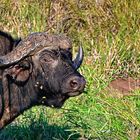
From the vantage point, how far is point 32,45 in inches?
262

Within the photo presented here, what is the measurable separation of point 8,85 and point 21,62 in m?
0.24

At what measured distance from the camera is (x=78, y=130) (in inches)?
278

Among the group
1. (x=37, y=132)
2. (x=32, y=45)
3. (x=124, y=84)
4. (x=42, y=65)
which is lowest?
(x=37, y=132)

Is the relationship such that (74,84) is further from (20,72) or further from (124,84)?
(124,84)

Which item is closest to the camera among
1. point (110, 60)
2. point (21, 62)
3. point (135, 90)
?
point (21, 62)

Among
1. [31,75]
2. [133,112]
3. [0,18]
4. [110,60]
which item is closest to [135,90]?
[110,60]

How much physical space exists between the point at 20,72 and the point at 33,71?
0.38 ft

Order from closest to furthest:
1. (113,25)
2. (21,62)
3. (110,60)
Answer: (21,62) < (110,60) < (113,25)

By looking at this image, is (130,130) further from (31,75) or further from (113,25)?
(113,25)

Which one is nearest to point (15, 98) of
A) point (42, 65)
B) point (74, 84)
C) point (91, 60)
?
point (42, 65)

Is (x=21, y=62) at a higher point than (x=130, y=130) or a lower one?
higher

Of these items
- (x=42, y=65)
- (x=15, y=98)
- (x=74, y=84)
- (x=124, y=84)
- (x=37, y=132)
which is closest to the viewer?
(x=74, y=84)

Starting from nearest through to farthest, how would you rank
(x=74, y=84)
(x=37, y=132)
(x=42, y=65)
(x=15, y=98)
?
(x=74, y=84) < (x=42, y=65) < (x=15, y=98) < (x=37, y=132)

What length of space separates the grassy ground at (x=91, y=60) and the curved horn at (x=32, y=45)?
734 millimetres
